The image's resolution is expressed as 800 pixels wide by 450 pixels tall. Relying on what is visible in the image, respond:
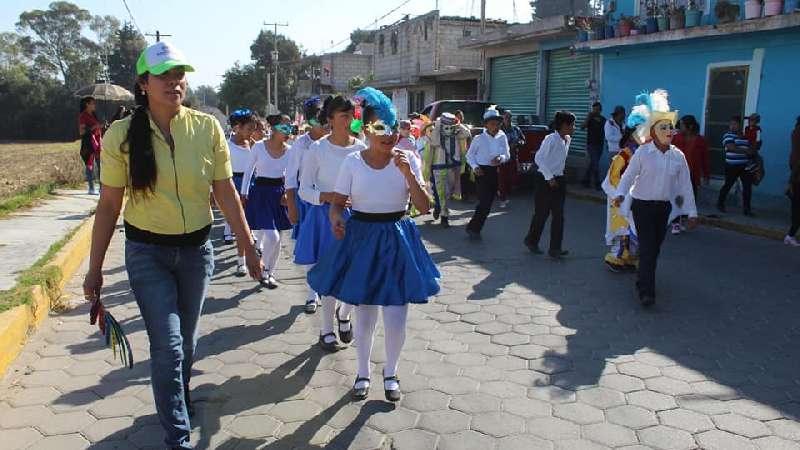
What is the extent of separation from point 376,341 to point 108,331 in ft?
7.26

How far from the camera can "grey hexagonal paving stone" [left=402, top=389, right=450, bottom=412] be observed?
3859 millimetres

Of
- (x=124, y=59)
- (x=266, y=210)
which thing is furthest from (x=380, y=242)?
(x=124, y=59)

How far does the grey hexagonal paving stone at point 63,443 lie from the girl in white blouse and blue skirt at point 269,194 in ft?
10.1

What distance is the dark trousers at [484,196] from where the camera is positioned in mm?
9180

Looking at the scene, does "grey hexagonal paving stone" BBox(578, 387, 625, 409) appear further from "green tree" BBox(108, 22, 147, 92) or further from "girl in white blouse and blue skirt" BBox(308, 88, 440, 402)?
"green tree" BBox(108, 22, 147, 92)

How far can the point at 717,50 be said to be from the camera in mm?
12445

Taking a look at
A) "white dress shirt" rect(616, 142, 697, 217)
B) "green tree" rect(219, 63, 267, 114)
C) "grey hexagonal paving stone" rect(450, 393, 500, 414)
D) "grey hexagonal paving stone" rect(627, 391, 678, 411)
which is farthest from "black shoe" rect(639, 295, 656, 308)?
"green tree" rect(219, 63, 267, 114)

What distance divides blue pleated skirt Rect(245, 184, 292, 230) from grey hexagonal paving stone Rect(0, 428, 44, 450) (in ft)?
10.6

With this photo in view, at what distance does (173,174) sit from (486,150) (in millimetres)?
6843

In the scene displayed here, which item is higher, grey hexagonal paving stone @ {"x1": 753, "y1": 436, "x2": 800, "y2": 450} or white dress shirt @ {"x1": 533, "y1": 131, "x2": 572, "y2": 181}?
white dress shirt @ {"x1": 533, "y1": 131, "x2": 572, "y2": 181}

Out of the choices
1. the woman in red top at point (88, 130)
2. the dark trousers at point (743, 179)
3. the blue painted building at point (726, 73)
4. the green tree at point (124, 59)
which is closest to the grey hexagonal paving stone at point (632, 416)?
the dark trousers at point (743, 179)

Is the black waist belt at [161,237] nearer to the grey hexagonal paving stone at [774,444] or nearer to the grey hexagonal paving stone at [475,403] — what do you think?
the grey hexagonal paving stone at [475,403]

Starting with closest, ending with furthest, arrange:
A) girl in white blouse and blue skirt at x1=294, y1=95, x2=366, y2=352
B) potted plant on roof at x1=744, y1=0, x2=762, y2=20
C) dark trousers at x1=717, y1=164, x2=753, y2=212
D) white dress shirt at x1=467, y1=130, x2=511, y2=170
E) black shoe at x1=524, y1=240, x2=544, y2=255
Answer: girl in white blouse and blue skirt at x1=294, y1=95, x2=366, y2=352
black shoe at x1=524, y1=240, x2=544, y2=255
white dress shirt at x1=467, y1=130, x2=511, y2=170
dark trousers at x1=717, y1=164, x2=753, y2=212
potted plant on roof at x1=744, y1=0, x2=762, y2=20

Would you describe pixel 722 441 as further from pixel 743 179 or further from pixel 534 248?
pixel 743 179
